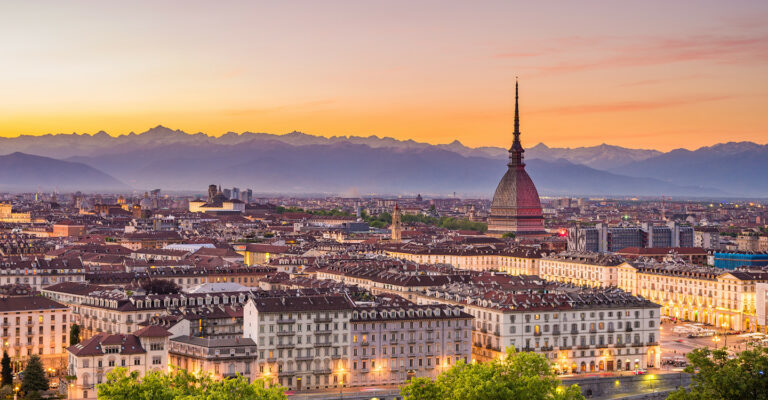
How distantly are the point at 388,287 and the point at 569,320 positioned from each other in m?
22.8

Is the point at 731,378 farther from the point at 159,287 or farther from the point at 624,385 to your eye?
the point at 159,287

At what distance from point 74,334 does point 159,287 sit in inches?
575

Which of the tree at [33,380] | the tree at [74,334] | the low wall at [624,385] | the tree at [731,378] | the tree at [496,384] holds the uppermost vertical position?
the tree at [731,378]

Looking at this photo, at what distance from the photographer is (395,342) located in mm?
78625

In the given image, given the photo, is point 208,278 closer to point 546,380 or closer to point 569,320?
point 569,320

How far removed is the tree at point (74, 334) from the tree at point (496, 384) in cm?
3301

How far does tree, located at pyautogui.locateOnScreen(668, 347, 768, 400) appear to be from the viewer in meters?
52.9

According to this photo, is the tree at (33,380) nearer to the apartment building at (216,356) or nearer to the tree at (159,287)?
the apartment building at (216,356)

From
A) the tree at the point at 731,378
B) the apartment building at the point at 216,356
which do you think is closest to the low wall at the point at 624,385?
the tree at the point at 731,378

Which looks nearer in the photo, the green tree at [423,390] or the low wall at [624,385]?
the green tree at [423,390]

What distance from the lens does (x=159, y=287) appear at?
337 feet

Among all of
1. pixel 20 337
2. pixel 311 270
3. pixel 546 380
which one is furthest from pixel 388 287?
pixel 546 380

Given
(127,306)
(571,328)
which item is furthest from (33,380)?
(571,328)

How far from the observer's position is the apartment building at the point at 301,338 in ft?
248
